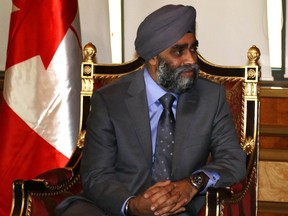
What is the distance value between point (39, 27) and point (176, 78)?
143 cm

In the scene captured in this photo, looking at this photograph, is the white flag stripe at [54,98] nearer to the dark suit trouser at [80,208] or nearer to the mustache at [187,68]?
the dark suit trouser at [80,208]

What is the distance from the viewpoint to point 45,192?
3330 mm

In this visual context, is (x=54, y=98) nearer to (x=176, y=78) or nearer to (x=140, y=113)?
(x=140, y=113)

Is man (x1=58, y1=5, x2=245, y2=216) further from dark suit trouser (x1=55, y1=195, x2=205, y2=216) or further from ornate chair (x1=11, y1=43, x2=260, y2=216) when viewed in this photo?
ornate chair (x1=11, y1=43, x2=260, y2=216)

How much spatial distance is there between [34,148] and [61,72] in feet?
1.58

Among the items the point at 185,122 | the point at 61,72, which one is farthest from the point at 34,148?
the point at 185,122

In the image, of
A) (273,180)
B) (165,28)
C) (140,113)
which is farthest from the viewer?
(273,180)

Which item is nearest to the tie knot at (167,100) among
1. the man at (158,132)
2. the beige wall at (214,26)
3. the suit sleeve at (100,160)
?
the man at (158,132)

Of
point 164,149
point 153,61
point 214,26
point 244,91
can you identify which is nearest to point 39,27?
point 214,26

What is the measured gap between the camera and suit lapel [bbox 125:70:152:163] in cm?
328

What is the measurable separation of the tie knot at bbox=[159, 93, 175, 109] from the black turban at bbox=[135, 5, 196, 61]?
0.20 meters

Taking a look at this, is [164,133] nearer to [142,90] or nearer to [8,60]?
[142,90]

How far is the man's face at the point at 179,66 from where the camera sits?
128 inches

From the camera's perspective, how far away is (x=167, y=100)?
335cm
